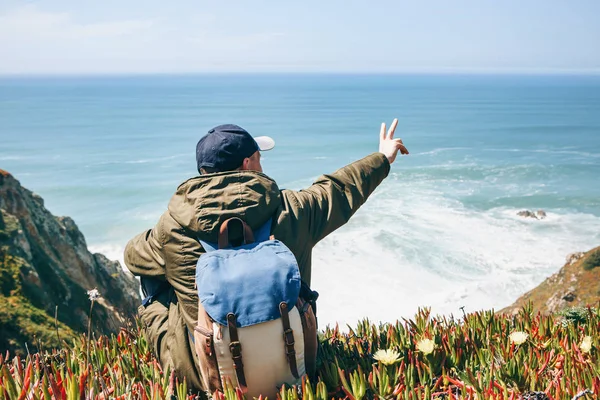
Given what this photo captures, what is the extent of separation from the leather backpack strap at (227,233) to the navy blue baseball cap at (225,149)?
373 millimetres

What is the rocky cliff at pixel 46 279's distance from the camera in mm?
6250

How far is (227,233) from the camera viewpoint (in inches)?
105

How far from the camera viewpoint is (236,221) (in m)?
2.68

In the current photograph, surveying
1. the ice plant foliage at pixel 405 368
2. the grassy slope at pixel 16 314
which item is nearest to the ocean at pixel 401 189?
the grassy slope at pixel 16 314

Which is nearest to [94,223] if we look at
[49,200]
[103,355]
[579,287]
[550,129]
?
[49,200]

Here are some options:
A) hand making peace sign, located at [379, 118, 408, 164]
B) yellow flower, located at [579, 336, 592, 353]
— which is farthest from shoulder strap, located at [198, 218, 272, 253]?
yellow flower, located at [579, 336, 592, 353]

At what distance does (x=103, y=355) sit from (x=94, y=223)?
28337 mm

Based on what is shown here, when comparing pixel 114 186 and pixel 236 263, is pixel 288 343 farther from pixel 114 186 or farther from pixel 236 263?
pixel 114 186

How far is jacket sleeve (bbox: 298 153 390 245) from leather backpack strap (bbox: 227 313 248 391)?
Result: 2.23ft

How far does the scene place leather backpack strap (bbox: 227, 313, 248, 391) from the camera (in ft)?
8.21

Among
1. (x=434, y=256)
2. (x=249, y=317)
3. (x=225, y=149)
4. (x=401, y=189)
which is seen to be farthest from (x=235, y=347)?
(x=401, y=189)

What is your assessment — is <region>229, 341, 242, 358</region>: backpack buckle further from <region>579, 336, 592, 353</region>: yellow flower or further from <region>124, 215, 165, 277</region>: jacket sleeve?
<region>579, 336, 592, 353</region>: yellow flower

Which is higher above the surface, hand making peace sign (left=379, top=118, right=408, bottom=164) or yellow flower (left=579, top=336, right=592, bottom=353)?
hand making peace sign (left=379, top=118, right=408, bottom=164)

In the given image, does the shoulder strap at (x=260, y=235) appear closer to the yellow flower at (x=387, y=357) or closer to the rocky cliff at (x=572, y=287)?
the yellow flower at (x=387, y=357)
